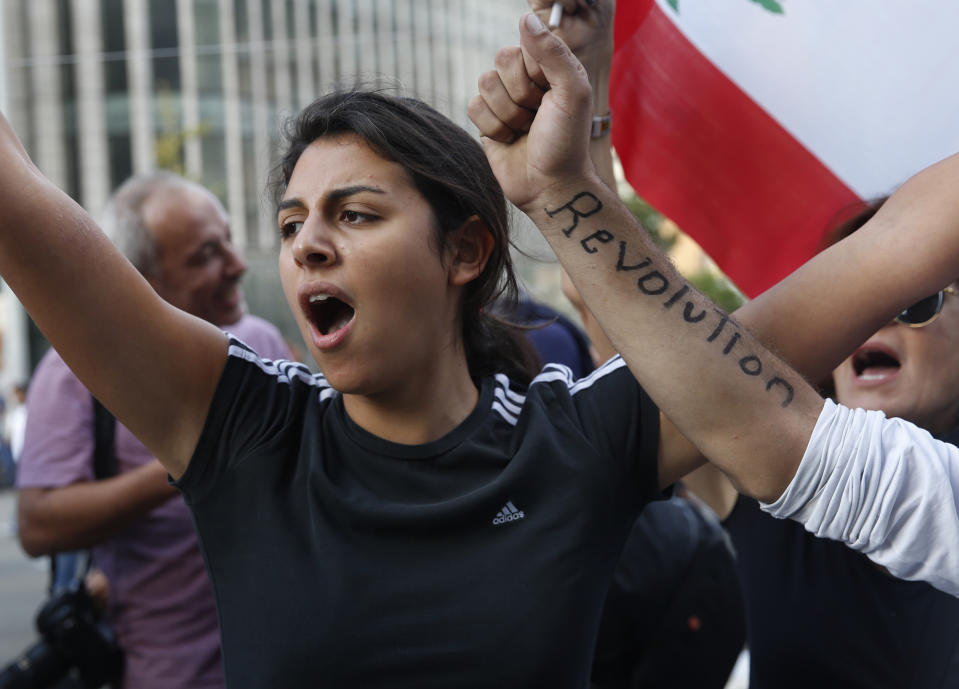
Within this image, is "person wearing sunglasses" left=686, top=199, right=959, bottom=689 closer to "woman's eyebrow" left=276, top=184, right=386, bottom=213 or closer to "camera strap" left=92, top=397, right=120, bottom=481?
"woman's eyebrow" left=276, top=184, right=386, bottom=213

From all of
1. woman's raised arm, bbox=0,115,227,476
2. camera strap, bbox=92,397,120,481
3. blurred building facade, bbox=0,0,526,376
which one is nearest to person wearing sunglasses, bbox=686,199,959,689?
woman's raised arm, bbox=0,115,227,476

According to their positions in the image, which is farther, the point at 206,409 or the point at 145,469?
the point at 145,469

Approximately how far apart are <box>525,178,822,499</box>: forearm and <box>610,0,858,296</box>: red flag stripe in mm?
933

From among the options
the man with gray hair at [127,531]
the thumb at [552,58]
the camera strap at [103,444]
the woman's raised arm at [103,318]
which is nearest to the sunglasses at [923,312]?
the thumb at [552,58]

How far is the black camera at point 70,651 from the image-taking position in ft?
9.06

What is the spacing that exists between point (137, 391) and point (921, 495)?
1.11 metres

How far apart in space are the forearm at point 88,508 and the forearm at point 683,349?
62.8 inches

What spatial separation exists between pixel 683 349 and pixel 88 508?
6.15 feet

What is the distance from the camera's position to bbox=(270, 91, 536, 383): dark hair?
5.77ft

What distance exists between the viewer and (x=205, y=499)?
1661mm

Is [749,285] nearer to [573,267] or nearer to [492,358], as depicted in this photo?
[492,358]

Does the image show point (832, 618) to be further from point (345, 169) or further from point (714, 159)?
point (345, 169)

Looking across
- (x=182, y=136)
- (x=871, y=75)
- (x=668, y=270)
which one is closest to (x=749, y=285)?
(x=871, y=75)

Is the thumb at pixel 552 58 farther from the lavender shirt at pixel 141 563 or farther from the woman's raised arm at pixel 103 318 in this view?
the lavender shirt at pixel 141 563
